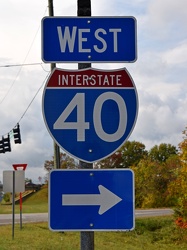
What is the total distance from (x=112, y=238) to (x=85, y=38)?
671 inches

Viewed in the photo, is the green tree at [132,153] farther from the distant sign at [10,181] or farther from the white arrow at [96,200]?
the white arrow at [96,200]

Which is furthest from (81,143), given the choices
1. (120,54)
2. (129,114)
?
(120,54)

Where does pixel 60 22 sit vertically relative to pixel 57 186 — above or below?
above

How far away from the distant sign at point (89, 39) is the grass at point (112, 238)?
38.3 feet

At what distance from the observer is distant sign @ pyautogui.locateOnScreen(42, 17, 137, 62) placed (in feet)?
14.6

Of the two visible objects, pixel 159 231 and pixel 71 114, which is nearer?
pixel 71 114

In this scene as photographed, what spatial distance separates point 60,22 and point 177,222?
20.4 meters

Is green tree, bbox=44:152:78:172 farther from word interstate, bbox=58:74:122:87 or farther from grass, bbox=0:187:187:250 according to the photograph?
grass, bbox=0:187:187:250

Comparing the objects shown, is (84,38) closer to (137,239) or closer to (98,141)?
(98,141)

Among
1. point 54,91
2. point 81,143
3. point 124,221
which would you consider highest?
point 54,91

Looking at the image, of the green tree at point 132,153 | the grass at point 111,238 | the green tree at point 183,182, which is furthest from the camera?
the green tree at point 132,153

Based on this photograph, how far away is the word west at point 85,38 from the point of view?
14.6 feet

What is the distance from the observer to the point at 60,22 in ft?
14.6

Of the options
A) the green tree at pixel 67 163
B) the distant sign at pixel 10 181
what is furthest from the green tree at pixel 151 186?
the distant sign at pixel 10 181
